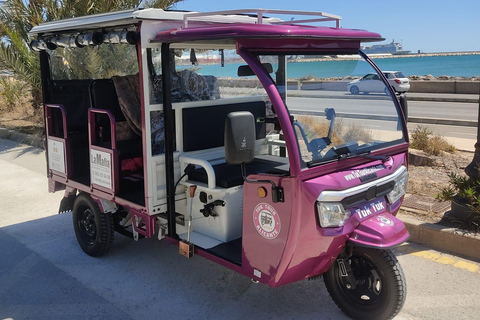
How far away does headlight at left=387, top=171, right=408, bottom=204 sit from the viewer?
3.81 meters

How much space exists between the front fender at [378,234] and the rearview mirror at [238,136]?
95 centimetres

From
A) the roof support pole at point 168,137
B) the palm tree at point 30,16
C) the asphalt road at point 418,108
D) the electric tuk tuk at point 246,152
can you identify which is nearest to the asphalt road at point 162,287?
the electric tuk tuk at point 246,152

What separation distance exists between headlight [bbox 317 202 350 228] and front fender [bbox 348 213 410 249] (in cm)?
15

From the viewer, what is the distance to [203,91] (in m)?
4.65

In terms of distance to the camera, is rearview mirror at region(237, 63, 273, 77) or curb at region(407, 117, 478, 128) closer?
rearview mirror at region(237, 63, 273, 77)

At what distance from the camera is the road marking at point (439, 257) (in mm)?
4633

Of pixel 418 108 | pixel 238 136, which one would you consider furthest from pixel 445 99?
pixel 238 136

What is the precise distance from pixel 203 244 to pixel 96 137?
1748 mm

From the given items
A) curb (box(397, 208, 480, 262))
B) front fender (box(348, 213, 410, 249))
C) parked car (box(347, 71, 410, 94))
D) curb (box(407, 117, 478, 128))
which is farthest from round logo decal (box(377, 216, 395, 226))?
curb (box(407, 117, 478, 128))

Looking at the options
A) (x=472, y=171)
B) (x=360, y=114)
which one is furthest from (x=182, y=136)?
(x=472, y=171)

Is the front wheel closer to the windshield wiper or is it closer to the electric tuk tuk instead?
the electric tuk tuk

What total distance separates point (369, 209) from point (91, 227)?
9.87 ft

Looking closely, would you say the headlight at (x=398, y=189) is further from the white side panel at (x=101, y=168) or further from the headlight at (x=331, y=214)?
the white side panel at (x=101, y=168)

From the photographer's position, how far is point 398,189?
12.8ft
